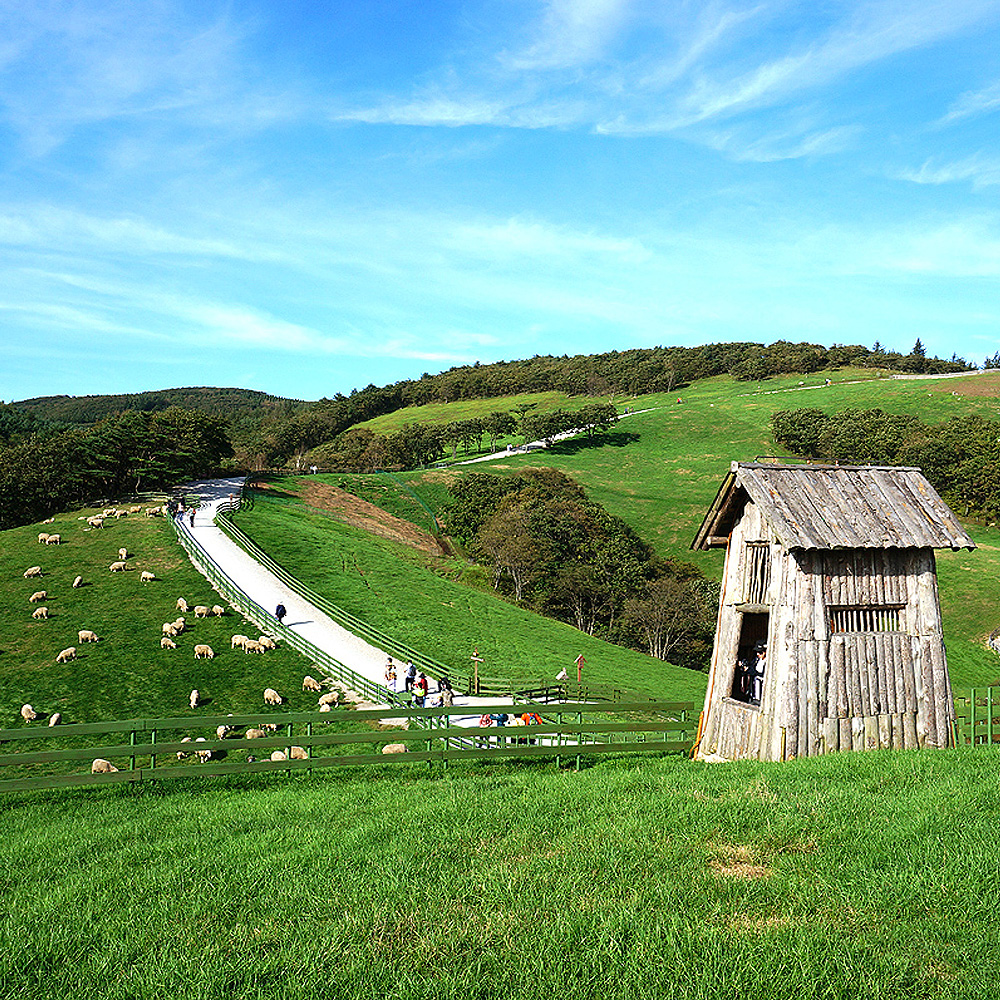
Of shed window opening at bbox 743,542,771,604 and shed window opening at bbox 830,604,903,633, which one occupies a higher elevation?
shed window opening at bbox 743,542,771,604

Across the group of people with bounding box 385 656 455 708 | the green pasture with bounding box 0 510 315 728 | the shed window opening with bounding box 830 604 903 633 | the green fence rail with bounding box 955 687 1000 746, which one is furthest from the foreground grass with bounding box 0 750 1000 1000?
the green pasture with bounding box 0 510 315 728

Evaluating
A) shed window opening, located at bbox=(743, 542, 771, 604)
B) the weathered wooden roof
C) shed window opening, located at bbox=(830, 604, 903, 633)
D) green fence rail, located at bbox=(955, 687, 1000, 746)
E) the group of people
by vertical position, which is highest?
the weathered wooden roof

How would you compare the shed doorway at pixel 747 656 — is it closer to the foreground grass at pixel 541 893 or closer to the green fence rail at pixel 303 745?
the green fence rail at pixel 303 745

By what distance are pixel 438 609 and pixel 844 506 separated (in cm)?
3071

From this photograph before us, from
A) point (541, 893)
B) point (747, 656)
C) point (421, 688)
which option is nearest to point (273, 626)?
point (421, 688)

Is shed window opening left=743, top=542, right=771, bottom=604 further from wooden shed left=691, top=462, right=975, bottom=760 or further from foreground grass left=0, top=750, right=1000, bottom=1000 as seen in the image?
foreground grass left=0, top=750, right=1000, bottom=1000

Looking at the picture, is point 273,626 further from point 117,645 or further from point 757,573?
point 757,573

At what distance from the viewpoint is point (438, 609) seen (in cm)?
4359

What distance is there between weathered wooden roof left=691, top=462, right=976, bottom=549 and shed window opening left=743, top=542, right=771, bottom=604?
3.49 ft

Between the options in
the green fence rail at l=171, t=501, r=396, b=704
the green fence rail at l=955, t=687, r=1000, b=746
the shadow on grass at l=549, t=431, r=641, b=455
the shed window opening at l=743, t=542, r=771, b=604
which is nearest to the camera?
the shed window opening at l=743, t=542, r=771, b=604

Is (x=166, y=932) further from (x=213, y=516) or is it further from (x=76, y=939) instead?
(x=213, y=516)

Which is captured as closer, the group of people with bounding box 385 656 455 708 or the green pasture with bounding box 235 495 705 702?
the group of people with bounding box 385 656 455 708

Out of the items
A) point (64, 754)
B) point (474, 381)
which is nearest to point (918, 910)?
point (64, 754)

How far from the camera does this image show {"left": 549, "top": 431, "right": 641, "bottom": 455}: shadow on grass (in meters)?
107
